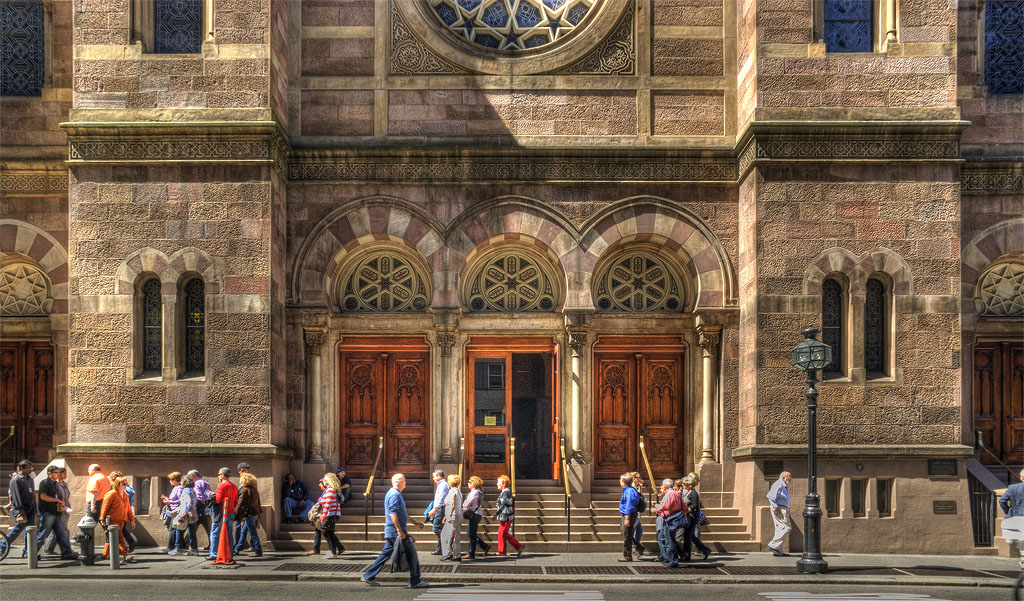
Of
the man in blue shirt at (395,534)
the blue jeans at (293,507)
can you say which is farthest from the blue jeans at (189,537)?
the man in blue shirt at (395,534)

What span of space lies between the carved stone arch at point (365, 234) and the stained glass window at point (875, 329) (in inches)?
306

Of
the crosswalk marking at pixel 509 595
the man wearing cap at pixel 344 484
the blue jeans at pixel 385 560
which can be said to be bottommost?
the crosswalk marking at pixel 509 595

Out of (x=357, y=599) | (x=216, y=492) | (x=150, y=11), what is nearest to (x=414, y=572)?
(x=357, y=599)

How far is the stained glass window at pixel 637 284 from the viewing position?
18719 mm

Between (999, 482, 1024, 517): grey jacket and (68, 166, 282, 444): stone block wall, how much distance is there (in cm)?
1177

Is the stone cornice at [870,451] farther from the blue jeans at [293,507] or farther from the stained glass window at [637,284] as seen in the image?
the blue jeans at [293,507]

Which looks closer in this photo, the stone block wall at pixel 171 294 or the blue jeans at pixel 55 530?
the blue jeans at pixel 55 530

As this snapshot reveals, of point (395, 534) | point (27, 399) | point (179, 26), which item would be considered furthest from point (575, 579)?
point (179, 26)

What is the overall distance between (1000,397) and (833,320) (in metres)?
4.48

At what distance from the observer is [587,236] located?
59.4 feet

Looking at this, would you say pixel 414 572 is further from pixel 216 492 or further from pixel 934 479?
pixel 934 479

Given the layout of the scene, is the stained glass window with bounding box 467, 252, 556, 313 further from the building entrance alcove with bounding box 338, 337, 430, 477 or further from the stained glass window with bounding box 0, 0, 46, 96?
the stained glass window with bounding box 0, 0, 46, 96

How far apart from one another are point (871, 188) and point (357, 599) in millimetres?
11278

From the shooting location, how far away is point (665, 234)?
1808 cm
